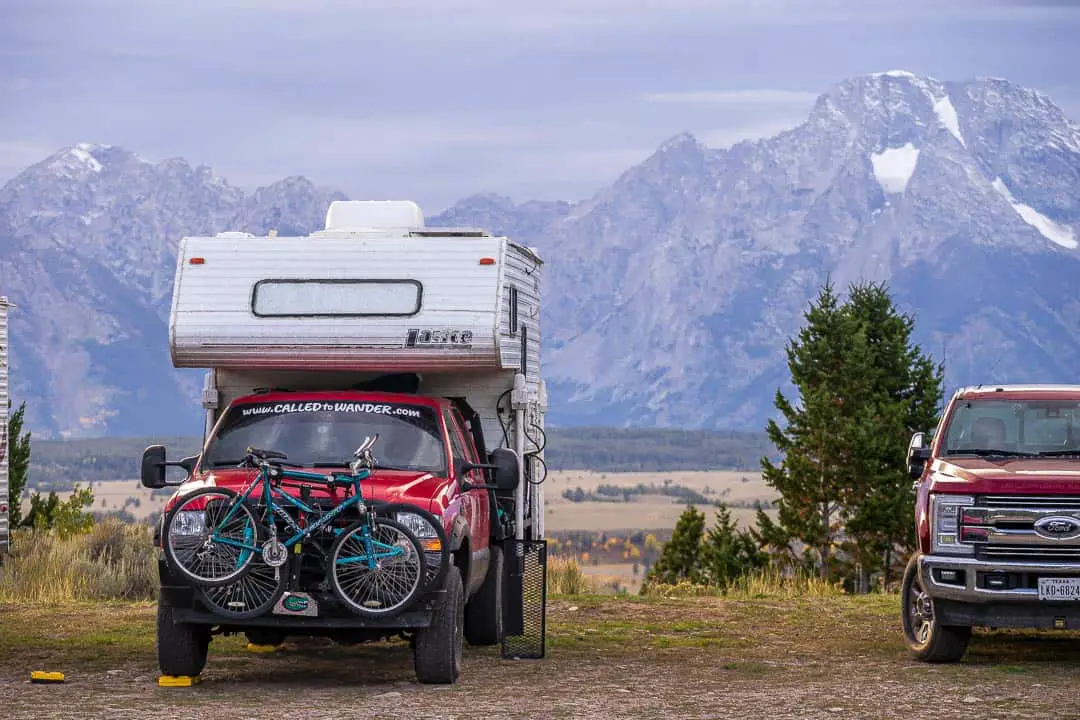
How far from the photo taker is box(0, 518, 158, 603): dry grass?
68.0 ft

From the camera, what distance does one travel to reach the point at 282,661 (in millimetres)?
14422

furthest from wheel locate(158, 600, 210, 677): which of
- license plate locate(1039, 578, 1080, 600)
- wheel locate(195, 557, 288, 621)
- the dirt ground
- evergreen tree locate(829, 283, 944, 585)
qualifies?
evergreen tree locate(829, 283, 944, 585)

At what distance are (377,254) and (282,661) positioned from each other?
10.7 ft

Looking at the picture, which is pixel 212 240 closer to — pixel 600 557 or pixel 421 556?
pixel 421 556

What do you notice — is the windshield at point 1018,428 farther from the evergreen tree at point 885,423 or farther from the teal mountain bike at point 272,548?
the evergreen tree at point 885,423

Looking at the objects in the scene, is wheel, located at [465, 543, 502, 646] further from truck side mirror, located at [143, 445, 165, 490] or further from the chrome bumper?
the chrome bumper

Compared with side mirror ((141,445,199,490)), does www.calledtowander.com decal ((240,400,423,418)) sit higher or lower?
higher

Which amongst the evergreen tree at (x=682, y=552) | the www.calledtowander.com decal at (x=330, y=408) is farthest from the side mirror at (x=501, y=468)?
the evergreen tree at (x=682, y=552)

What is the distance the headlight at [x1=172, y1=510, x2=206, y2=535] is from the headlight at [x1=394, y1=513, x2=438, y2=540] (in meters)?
1.31

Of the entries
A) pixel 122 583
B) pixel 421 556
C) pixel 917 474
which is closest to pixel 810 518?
pixel 122 583

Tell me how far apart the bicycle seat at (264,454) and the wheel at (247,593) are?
0.73 m

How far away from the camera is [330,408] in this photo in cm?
1376

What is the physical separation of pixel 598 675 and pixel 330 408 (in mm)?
2806

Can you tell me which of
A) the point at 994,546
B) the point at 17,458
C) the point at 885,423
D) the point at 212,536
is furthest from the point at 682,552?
the point at 212,536
